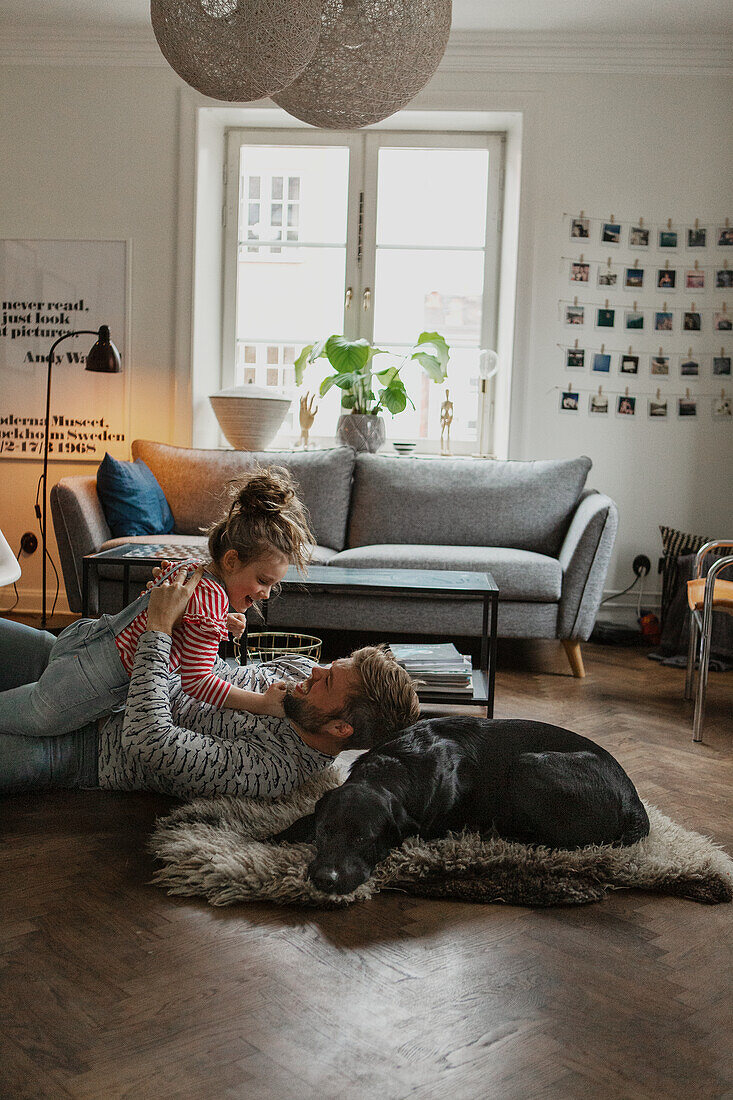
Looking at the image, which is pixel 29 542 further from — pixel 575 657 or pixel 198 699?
pixel 198 699

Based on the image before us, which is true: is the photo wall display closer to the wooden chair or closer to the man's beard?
the wooden chair

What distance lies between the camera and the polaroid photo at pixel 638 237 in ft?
14.7

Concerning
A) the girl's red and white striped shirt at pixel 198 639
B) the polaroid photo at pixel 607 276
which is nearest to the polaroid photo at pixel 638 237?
the polaroid photo at pixel 607 276

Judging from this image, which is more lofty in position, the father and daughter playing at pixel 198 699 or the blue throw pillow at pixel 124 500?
the blue throw pillow at pixel 124 500

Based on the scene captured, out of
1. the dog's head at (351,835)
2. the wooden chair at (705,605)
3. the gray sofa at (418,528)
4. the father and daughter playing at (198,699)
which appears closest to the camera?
the dog's head at (351,835)

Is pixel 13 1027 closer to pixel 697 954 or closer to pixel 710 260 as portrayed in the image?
pixel 697 954

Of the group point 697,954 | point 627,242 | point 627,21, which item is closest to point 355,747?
point 697,954

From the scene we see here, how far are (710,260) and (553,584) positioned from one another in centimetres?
194

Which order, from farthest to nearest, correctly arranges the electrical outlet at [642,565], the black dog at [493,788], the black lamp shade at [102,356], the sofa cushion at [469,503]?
the electrical outlet at [642,565] < the sofa cushion at [469,503] < the black lamp shade at [102,356] < the black dog at [493,788]

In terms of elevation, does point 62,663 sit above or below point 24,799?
above

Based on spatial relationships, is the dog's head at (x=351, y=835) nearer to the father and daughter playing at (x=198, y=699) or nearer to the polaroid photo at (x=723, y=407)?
the father and daughter playing at (x=198, y=699)

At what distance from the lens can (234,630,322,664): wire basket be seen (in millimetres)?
2861

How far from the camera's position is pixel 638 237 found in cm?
448

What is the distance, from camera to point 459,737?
6.10 ft
